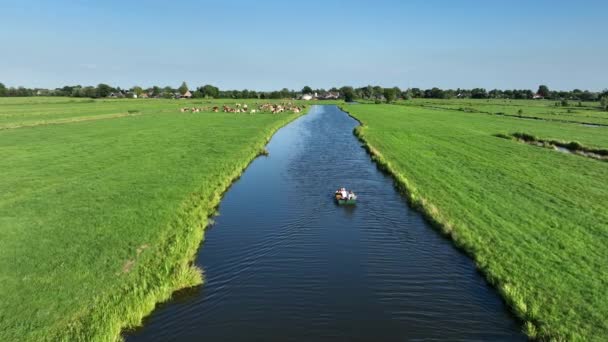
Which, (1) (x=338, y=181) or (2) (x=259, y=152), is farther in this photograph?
(2) (x=259, y=152)

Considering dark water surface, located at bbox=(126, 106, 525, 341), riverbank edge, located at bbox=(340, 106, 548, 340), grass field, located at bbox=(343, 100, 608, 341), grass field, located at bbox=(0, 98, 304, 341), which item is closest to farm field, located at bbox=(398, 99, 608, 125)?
grass field, located at bbox=(343, 100, 608, 341)

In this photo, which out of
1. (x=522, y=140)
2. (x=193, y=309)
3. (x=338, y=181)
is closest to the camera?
(x=193, y=309)

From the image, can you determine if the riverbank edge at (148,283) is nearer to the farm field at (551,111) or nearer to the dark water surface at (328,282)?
the dark water surface at (328,282)

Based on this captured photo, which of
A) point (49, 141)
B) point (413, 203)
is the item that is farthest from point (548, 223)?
point (49, 141)

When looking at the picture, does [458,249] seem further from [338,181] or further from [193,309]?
[338,181]

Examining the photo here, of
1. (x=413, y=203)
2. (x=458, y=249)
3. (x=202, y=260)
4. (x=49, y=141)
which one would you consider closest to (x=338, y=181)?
(x=413, y=203)

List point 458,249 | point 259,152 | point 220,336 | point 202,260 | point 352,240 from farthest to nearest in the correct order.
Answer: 1. point 259,152
2. point 352,240
3. point 458,249
4. point 202,260
5. point 220,336

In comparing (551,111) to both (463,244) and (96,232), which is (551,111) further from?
(96,232)

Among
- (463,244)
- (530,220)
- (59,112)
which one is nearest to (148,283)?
(463,244)
